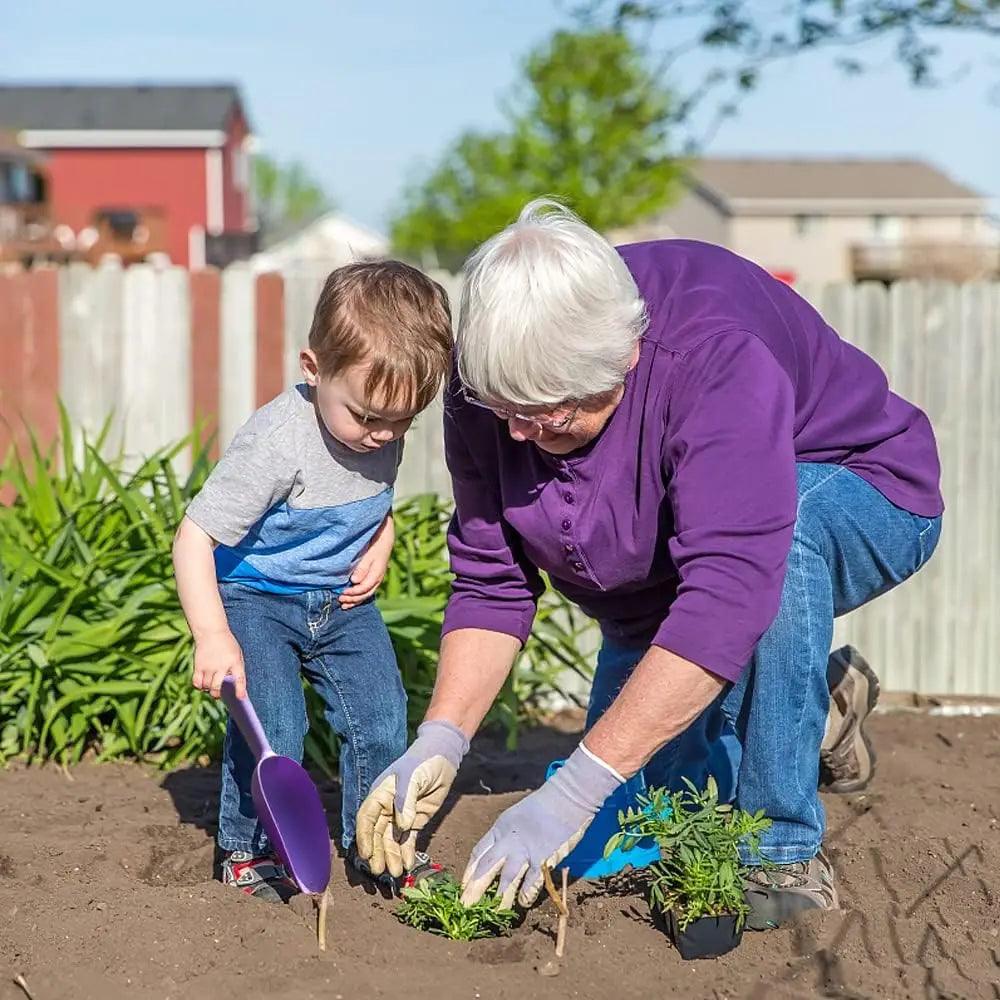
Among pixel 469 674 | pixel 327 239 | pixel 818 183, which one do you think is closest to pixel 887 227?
pixel 818 183

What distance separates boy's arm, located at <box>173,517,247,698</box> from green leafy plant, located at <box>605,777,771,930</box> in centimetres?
79

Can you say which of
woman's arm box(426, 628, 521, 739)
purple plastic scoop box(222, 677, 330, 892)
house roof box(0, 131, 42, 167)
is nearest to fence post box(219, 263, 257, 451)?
woman's arm box(426, 628, 521, 739)

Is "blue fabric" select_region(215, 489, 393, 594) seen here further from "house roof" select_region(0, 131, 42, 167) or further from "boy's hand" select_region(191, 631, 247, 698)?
"house roof" select_region(0, 131, 42, 167)

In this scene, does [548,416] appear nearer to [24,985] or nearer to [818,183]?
[24,985]

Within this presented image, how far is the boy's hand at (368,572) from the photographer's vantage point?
3080 mm

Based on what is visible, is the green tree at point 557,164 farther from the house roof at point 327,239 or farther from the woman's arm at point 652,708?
the woman's arm at point 652,708

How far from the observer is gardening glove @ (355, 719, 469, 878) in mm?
2613

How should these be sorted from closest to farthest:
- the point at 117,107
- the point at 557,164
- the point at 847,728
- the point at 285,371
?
1. the point at 847,728
2. the point at 285,371
3. the point at 557,164
4. the point at 117,107

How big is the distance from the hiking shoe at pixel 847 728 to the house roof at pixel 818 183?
49073mm

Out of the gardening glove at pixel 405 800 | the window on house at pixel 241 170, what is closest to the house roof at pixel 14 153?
the window on house at pixel 241 170

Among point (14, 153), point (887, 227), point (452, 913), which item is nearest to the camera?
point (452, 913)

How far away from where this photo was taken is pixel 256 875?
293cm

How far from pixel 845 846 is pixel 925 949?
57 centimetres

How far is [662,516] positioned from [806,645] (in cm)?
36
